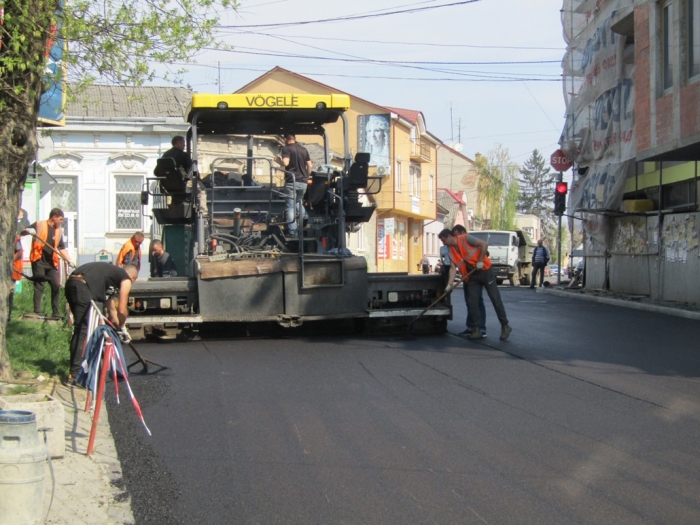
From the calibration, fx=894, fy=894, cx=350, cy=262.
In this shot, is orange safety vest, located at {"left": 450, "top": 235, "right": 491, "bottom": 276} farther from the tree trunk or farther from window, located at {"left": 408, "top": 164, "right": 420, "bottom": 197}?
window, located at {"left": 408, "top": 164, "right": 420, "bottom": 197}

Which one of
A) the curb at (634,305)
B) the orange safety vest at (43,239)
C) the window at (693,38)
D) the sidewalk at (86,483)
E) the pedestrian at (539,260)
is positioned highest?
the window at (693,38)

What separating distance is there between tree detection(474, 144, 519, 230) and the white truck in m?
41.3

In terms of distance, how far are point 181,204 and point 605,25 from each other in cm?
1444

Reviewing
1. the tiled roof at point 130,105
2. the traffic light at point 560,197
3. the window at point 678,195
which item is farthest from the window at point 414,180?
the window at point 678,195

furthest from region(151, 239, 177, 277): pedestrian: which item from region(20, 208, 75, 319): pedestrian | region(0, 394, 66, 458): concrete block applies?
region(0, 394, 66, 458): concrete block

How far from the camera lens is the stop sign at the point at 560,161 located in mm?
26172

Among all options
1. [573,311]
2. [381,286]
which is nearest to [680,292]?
[573,311]

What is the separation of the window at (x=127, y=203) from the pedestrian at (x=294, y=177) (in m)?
18.5

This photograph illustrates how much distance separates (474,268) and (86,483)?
8055mm

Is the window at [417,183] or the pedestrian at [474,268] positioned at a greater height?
the window at [417,183]

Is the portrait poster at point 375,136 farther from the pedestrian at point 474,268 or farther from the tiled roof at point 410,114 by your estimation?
the pedestrian at point 474,268

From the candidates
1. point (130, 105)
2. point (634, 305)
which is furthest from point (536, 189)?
point (634, 305)

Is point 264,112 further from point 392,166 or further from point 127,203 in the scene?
point 392,166

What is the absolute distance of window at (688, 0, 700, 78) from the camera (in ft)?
54.6
